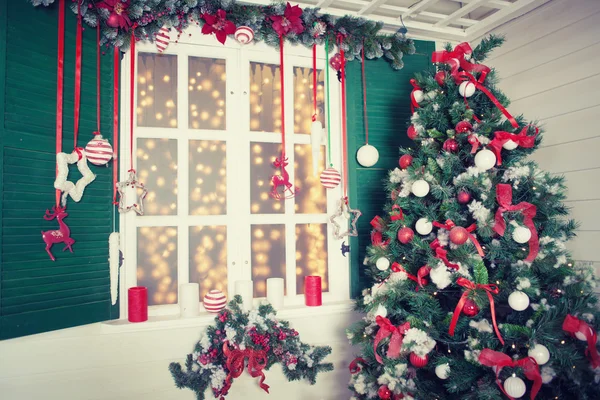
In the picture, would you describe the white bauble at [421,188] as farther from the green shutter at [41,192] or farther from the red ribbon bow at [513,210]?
the green shutter at [41,192]

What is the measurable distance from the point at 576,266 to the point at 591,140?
28.7 inches

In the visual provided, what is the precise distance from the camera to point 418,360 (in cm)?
178

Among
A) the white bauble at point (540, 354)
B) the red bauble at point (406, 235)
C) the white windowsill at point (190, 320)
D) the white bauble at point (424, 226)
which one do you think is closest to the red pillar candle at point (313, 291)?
the white windowsill at point (190, 320)

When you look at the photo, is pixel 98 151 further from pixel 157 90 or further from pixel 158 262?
pixel 158 262

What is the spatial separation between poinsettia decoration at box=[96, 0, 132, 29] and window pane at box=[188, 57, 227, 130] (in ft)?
1.53

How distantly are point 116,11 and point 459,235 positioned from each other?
2.03 meters

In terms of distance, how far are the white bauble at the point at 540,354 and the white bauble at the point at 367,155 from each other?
4.47ft

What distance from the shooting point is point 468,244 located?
176 cm

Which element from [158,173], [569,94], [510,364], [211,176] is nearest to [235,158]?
[211,176]

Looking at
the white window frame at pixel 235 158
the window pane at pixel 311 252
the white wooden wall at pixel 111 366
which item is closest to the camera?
the white wooden wall at pixel 111 366

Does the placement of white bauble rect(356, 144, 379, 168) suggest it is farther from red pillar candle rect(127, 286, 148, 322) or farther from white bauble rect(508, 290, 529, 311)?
red pillar candle rect(127, 286, 148, 322)

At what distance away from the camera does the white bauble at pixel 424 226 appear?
1.86 m

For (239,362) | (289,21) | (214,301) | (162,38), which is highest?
(289,21)

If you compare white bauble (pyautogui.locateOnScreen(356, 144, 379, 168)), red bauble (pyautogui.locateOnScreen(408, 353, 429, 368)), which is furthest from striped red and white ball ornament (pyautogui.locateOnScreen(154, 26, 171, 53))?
red bauble (pyautogui.locateOnScreen(408, 353, 429, 368))
